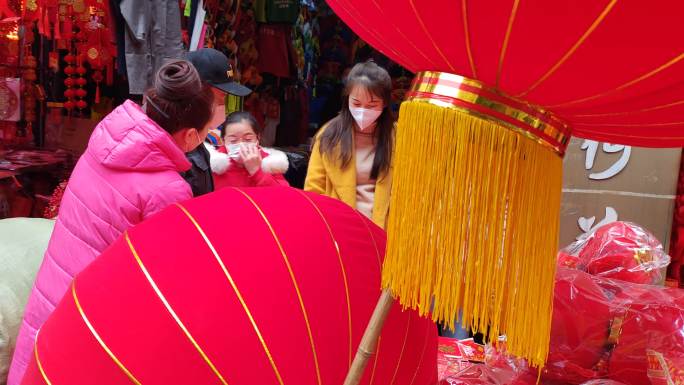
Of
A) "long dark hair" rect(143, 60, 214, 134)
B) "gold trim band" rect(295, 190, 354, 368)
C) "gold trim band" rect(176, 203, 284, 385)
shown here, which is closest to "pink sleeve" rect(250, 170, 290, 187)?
"long dark hair" rect(143, 60, 214, 134)

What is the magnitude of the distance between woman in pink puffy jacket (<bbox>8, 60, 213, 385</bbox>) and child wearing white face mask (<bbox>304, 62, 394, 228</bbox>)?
885 millimetres

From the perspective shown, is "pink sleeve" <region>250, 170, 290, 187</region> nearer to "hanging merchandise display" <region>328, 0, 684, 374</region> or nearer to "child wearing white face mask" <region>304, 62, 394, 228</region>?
"child wearing white face mask" <region>304, 62, 394, 228</region>

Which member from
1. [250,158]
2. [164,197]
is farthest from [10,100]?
[164,197]

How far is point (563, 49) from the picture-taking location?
19.8 inches

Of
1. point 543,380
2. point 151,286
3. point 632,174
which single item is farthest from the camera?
point 632,174

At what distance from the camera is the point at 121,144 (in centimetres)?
142

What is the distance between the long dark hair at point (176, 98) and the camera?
1521 millimetres

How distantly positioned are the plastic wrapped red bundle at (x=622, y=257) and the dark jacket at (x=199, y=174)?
Result: 150cm

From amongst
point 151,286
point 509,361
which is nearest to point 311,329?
point 151,286

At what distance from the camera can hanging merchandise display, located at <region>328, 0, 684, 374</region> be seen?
551 millimetres

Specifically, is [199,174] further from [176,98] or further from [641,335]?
[641,335]

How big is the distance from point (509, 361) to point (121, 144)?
1013mm

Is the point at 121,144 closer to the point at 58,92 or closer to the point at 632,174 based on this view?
the point at 632,174

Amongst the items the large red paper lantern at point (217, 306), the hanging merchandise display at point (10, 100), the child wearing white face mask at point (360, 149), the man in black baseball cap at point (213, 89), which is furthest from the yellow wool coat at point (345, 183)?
the hanging merchandise display at point (10, 100)
